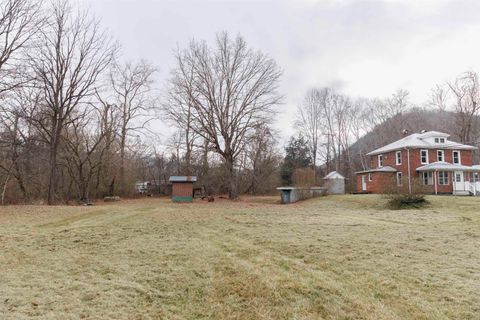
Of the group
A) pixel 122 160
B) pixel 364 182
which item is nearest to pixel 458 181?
pixel 364 182

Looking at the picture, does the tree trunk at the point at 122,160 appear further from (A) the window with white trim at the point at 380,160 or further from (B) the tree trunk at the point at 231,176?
(A) the window with white trim at the point at 380,160

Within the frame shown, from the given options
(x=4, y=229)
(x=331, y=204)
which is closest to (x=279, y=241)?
(x=4, y=229)

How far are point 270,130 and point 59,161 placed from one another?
16691mm

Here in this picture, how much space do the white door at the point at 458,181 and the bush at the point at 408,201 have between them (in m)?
10.6

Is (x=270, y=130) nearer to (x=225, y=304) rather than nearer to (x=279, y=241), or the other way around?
(x=279, y=241)

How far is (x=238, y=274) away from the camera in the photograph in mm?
5762

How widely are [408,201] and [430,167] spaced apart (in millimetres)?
10294

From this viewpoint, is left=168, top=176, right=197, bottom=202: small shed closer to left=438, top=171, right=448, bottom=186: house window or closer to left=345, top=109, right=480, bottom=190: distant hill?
left=438, top=171, right=448, bottom=186: house window

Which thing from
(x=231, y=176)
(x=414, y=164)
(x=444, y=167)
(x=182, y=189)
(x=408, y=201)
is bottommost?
(x=408, y=201)

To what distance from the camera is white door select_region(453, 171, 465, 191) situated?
27.6 metres

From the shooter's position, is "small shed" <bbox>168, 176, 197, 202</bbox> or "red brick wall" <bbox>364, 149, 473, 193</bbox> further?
"red brick wall" <bbox>364, 149, 473, 193</bbox>

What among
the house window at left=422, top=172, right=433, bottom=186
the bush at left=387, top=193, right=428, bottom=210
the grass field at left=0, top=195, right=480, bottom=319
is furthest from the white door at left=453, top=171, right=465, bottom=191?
the grass field at left=0, top=195, right=480, bottom=319

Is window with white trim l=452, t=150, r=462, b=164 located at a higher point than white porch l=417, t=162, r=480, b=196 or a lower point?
higher

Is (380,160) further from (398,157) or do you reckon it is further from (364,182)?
(364,182)
